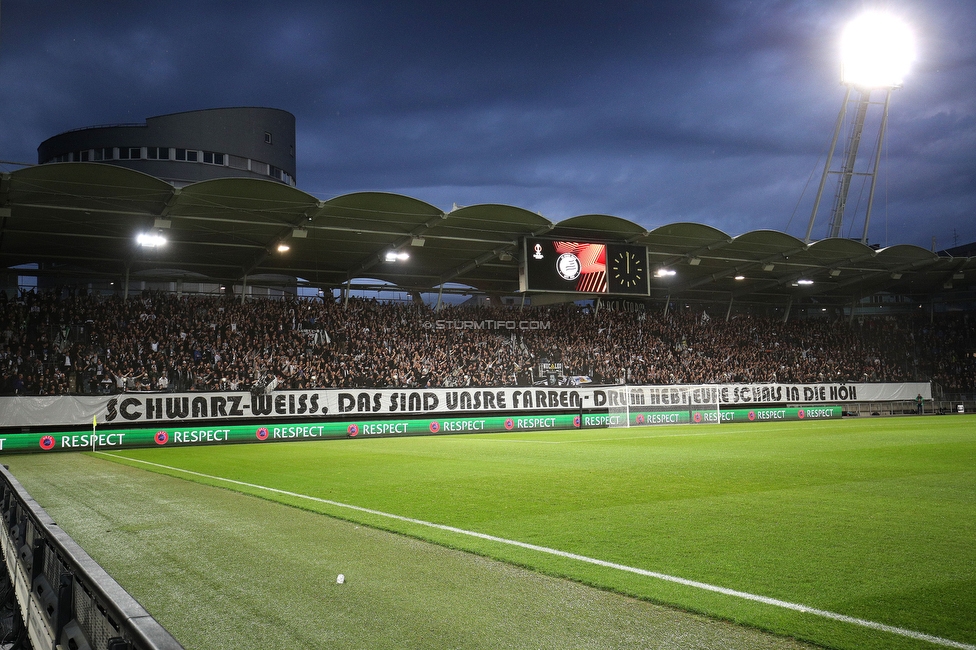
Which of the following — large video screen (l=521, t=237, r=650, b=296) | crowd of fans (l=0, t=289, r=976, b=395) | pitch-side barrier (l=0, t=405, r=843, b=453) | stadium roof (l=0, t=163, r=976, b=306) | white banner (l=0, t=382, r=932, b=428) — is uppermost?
stadium roof (l=0, t=163, r=976, b=306)

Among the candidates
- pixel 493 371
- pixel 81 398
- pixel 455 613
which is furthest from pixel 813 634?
pixel 493 371

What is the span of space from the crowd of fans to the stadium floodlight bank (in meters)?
25.0

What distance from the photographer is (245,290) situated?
39.4 m

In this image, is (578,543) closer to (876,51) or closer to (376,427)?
(376,427)

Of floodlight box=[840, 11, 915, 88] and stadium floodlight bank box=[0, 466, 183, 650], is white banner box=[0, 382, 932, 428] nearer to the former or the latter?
floodlight box=[840, 11, 915, 88]

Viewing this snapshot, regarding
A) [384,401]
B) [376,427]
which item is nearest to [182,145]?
[384,401]

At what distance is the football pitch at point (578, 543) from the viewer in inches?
188

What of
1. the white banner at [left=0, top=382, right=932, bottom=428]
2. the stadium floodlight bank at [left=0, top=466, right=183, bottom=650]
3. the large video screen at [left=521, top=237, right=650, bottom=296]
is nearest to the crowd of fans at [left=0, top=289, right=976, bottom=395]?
the white banner at [left=0, top=382, right=932, bottom=428]

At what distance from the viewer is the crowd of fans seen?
30422 millimetres

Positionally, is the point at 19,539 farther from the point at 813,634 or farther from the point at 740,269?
the point at 740,269

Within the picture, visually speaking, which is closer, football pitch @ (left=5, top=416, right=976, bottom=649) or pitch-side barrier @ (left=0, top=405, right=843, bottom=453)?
football pitch @ (left=5, top=416, right=976, bottom=649)

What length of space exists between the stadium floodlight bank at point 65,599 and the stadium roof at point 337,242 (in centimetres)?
2153

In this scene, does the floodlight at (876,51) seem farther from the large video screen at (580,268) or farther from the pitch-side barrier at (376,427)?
the large video screen at (580,268)

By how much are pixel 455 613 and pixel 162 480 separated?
11745 millimetres
